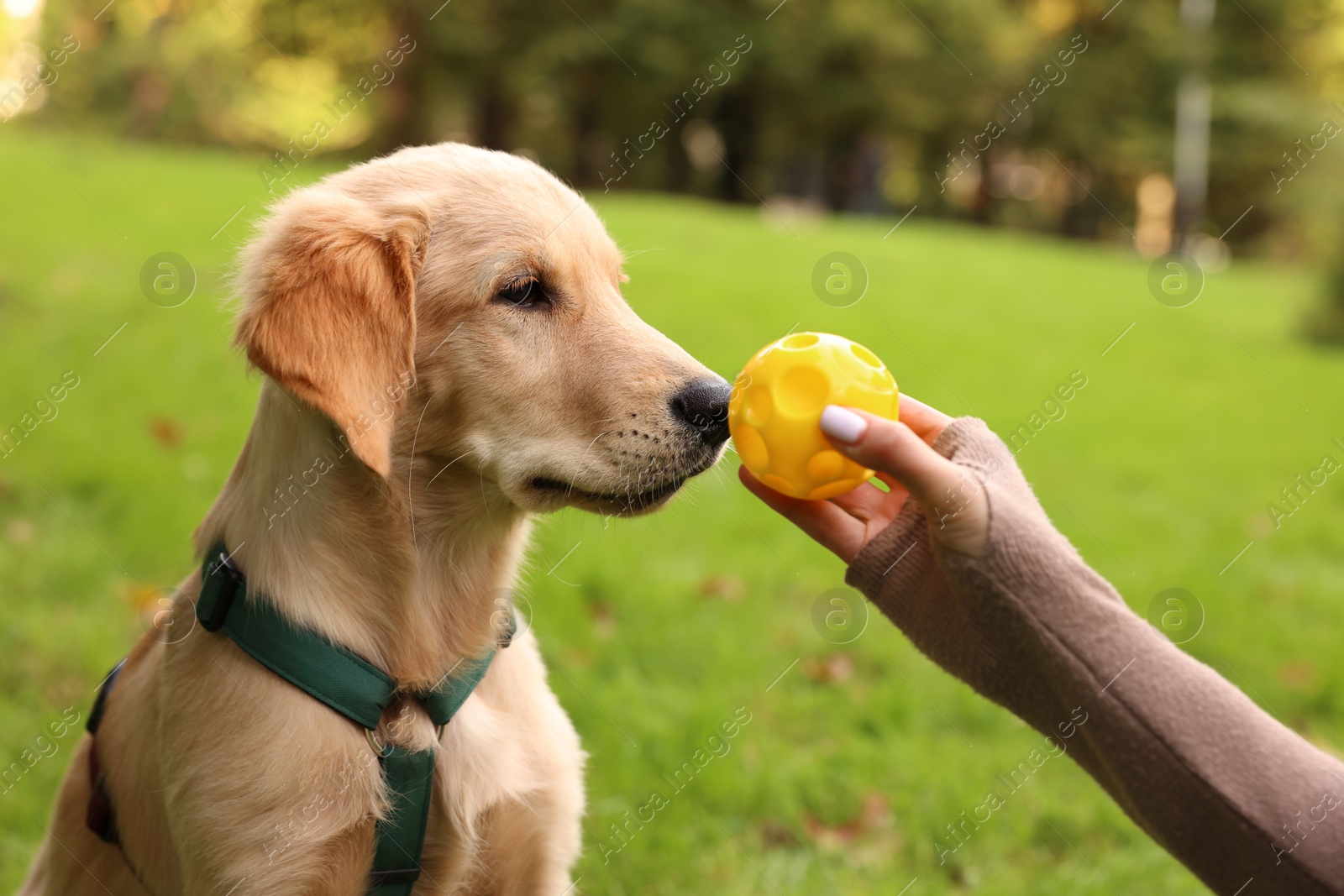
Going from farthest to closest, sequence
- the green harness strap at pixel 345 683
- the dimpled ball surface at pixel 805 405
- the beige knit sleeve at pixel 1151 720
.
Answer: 1. the green harness strap at pixel 345 683
2. the dimpled ball surface at pixel 805 405
3. the beige knit sleeve at pixel 1151 720

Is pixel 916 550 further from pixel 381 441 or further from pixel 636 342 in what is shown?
pixel 381 441

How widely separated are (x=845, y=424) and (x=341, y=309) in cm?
110

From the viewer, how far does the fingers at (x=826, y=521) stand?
218 cm

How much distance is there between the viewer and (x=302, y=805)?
2.09 meters

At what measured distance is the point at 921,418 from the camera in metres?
2.23

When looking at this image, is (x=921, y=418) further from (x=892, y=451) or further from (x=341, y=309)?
(x=341, y=309)

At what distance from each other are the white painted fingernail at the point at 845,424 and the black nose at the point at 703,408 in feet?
1.83

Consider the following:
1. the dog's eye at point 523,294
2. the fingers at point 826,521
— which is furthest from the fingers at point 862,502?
the dog's eye at point 523,294

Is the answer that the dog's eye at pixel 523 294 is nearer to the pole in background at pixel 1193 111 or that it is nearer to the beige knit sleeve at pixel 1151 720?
the beige knit sleeve at pixel 1151 720

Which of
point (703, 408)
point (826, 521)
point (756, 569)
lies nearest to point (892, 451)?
point (826, 521)

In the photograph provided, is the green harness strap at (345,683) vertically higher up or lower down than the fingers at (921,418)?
lower down

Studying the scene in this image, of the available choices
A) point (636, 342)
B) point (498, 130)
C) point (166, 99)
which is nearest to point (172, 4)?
point (166, 99)

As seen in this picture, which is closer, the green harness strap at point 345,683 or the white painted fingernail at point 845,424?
the white painted fingernail at point 845,424

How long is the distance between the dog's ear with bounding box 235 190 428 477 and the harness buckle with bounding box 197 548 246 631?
418 mm
